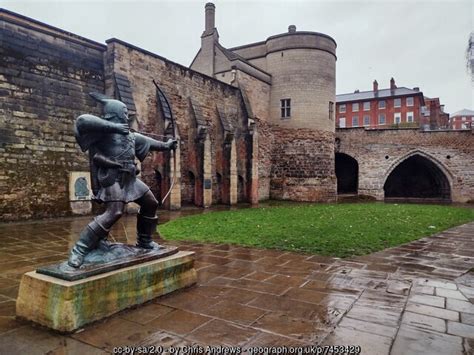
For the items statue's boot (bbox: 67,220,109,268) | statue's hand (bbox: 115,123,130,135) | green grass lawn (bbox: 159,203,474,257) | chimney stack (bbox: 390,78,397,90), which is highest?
chimney stack (bbox: 390,78,397,90)

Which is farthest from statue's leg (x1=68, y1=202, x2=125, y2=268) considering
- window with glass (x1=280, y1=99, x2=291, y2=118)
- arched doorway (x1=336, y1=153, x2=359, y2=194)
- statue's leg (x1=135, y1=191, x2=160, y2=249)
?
arched doorway (x1=336, y1=153, x2=359, y2=194)

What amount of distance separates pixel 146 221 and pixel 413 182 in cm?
2943

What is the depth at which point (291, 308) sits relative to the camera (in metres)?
3.80

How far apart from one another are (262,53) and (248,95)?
404cm

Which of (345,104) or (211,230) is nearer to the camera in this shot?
(211,230)

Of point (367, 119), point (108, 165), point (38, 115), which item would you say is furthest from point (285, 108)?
point (367, 119)

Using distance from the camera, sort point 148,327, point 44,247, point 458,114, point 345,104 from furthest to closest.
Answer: point 458,114 < point 345,104 < point 44,247 < point 148,327

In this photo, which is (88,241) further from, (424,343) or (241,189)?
(241,189)

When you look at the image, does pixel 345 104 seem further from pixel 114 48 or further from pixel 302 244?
pixel 302 244

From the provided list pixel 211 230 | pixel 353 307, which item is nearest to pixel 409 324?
pixel 353 307

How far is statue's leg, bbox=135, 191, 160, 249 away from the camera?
13.9 feet

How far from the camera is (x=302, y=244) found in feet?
23.8

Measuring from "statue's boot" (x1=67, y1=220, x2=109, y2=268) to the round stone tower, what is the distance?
1981 centimetres

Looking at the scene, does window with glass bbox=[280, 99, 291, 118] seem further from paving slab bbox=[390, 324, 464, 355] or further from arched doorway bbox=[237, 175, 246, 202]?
paving slab bbox=[390, 324, 464, 355]
